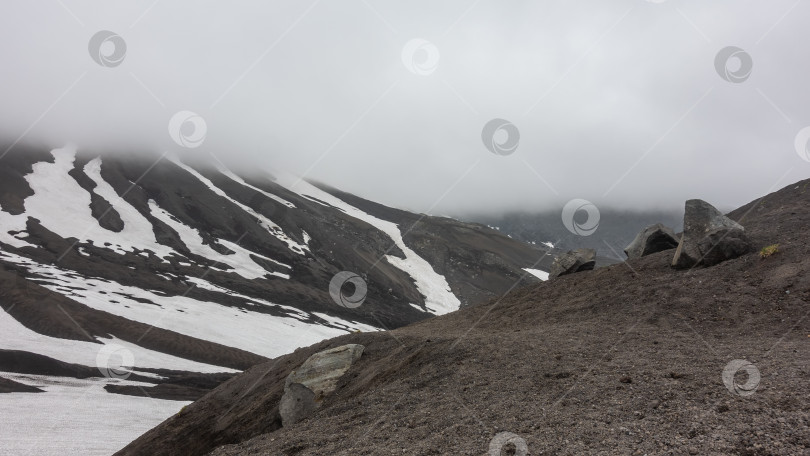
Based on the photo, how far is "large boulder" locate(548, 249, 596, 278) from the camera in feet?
83.8

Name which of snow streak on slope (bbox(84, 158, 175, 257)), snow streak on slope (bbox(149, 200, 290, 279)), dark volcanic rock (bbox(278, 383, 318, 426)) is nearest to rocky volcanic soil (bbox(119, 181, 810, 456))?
dark volcanic rock (bbox(278, 383, 318, 426))

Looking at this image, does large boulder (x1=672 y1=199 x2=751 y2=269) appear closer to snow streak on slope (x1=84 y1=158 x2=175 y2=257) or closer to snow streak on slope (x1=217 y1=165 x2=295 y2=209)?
snow streak on slope (x1=84 y1=158 x2=175 y2=257)

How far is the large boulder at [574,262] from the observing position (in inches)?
1006

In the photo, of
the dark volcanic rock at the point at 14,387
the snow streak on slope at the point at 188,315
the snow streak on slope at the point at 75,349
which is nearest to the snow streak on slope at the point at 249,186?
the snow streak on slope at the point at 188,315

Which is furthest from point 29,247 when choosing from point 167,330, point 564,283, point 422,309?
point 564,283

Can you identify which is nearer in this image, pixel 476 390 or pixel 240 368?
pixel 476 390

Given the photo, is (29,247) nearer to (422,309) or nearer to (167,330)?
(167,330)

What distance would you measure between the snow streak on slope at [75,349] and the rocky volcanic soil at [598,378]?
100 feet

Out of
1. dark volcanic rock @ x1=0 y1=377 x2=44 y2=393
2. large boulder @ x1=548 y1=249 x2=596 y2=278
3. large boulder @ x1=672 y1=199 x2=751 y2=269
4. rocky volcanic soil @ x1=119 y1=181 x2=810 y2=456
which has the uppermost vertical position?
dark volcanic rock @ x1=0 y1=377 x2=44 y2=393

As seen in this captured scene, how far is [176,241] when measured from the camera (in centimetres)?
9775

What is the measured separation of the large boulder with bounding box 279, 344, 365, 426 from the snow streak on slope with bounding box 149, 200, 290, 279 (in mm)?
77081

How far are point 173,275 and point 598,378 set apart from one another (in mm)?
84033

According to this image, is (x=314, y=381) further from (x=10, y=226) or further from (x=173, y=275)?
(x=10, y=226)

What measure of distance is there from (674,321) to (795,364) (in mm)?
5286
